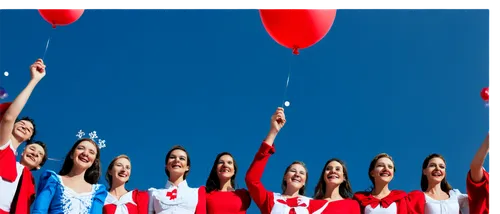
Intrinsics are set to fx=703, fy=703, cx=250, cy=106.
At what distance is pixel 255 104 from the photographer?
4.74 meters

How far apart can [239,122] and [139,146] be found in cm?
68

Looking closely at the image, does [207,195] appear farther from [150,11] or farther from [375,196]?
[150,11]

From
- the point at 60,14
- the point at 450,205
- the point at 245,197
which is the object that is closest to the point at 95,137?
the point at 60,14

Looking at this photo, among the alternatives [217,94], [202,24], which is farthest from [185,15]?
[217,94]

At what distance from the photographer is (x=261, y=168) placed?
432 centimetres

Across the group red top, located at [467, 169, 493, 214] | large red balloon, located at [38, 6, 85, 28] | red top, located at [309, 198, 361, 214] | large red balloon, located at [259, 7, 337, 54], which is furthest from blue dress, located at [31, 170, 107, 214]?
red top, located at [467, 169, 493, 214]

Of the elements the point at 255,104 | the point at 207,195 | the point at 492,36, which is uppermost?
the point at 492,36

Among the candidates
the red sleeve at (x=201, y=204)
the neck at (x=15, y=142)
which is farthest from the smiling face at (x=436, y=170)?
the neck at (x=15, y=142)

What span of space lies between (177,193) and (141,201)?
227 millimetres

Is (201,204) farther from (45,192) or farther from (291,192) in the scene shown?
(45,192)

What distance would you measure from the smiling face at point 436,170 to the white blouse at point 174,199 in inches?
57.7

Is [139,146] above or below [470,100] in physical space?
below

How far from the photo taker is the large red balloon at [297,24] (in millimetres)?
4309

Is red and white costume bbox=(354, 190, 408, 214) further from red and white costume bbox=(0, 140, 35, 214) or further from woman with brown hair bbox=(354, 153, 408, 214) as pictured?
red and white costume bbox=(0, 140, 35, 214)
